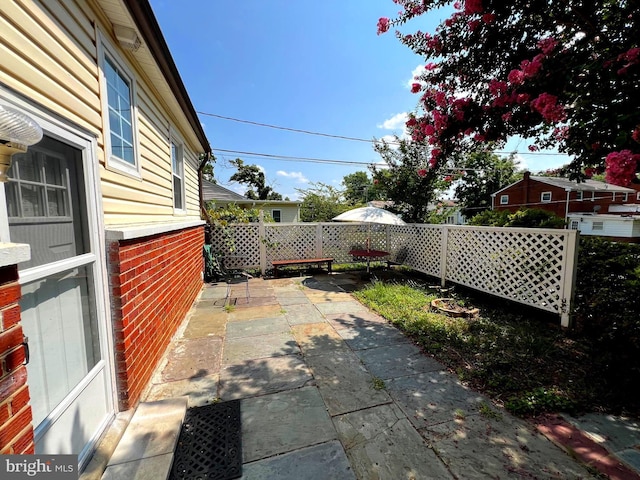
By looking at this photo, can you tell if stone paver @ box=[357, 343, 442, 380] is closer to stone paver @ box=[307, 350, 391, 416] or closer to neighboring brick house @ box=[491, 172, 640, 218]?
stone paver @ box=[307, 350, 391, 416]

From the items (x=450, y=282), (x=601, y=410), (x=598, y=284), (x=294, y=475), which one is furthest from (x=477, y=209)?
(x=294, y=475)

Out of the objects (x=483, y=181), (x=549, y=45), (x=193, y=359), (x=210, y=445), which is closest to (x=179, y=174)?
(x=193, y=359)

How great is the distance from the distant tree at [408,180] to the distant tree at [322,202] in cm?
1459

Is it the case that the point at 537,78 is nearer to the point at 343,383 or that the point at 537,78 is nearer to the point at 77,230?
the point at 343,383

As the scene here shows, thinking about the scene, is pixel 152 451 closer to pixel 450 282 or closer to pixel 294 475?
pixel 294 475

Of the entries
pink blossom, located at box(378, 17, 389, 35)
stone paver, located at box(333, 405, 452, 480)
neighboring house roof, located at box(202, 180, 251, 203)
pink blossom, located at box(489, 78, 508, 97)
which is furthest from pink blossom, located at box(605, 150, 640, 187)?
neighboring house roof, located at box(202, 180, 251, 203)

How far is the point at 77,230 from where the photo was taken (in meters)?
1.79

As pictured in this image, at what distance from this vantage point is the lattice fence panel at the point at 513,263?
4047 mm

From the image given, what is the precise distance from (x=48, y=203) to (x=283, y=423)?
218 centimetres

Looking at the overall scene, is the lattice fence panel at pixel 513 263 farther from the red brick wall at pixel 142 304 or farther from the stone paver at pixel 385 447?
the red brick wall at pixel 142 304

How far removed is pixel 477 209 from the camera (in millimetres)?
29672

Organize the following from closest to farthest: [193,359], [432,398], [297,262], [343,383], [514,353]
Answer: [432,398] < [343,383] < [193,359] < [514,353] < [297,262]

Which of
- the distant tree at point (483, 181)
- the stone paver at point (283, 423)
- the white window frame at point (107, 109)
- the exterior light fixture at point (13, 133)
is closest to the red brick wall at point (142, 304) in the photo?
the white window frame at point (107, 109)

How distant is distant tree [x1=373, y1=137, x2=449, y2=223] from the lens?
8250 millimetres
